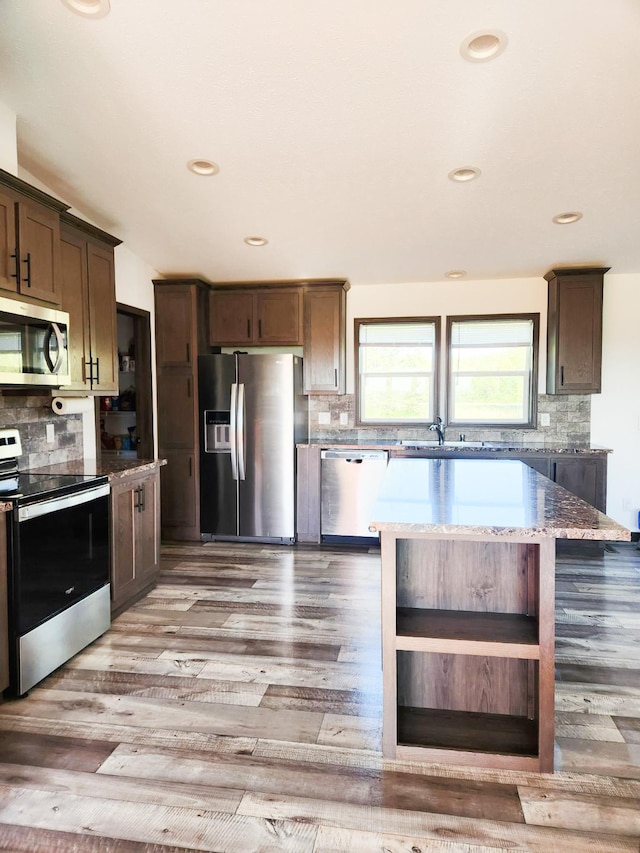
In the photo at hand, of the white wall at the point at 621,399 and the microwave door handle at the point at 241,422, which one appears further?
the white wall at the point at 621,399

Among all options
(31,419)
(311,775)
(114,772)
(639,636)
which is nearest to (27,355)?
(31,419)

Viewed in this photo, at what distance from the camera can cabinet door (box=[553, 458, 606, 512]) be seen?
167 inches

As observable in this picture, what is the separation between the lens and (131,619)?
301 centimetres

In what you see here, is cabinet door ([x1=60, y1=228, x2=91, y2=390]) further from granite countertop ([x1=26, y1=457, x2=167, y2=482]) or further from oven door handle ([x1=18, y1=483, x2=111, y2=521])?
oven door handle ([x1=18, y1=483, x2=111, y2=521])

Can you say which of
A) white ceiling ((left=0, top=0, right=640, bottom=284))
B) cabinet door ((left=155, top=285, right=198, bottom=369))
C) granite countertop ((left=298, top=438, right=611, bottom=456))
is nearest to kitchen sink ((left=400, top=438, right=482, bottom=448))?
granite countertop ((left=298, top=438, right=611, bottom=456))

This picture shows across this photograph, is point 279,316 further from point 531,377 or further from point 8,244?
point 8,244

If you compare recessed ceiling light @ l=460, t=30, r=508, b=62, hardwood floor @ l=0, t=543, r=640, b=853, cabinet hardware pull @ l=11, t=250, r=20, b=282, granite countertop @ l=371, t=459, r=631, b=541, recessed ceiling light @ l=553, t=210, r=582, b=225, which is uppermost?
recessed ceiling light @ l=460, t=30, r=508, b=62

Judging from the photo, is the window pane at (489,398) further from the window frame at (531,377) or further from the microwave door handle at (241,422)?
the microwave door handle at (241,422)

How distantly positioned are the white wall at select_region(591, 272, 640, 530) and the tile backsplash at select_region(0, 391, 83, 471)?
172 inches

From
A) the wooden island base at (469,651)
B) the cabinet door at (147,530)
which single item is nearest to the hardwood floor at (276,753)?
the wooden island base at (469,651)

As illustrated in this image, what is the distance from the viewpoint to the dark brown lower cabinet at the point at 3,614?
7.02 feet

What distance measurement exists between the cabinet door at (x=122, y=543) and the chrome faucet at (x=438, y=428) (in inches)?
109

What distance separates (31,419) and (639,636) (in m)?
3.74

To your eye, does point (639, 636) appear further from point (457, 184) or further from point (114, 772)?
point (457, 184)
